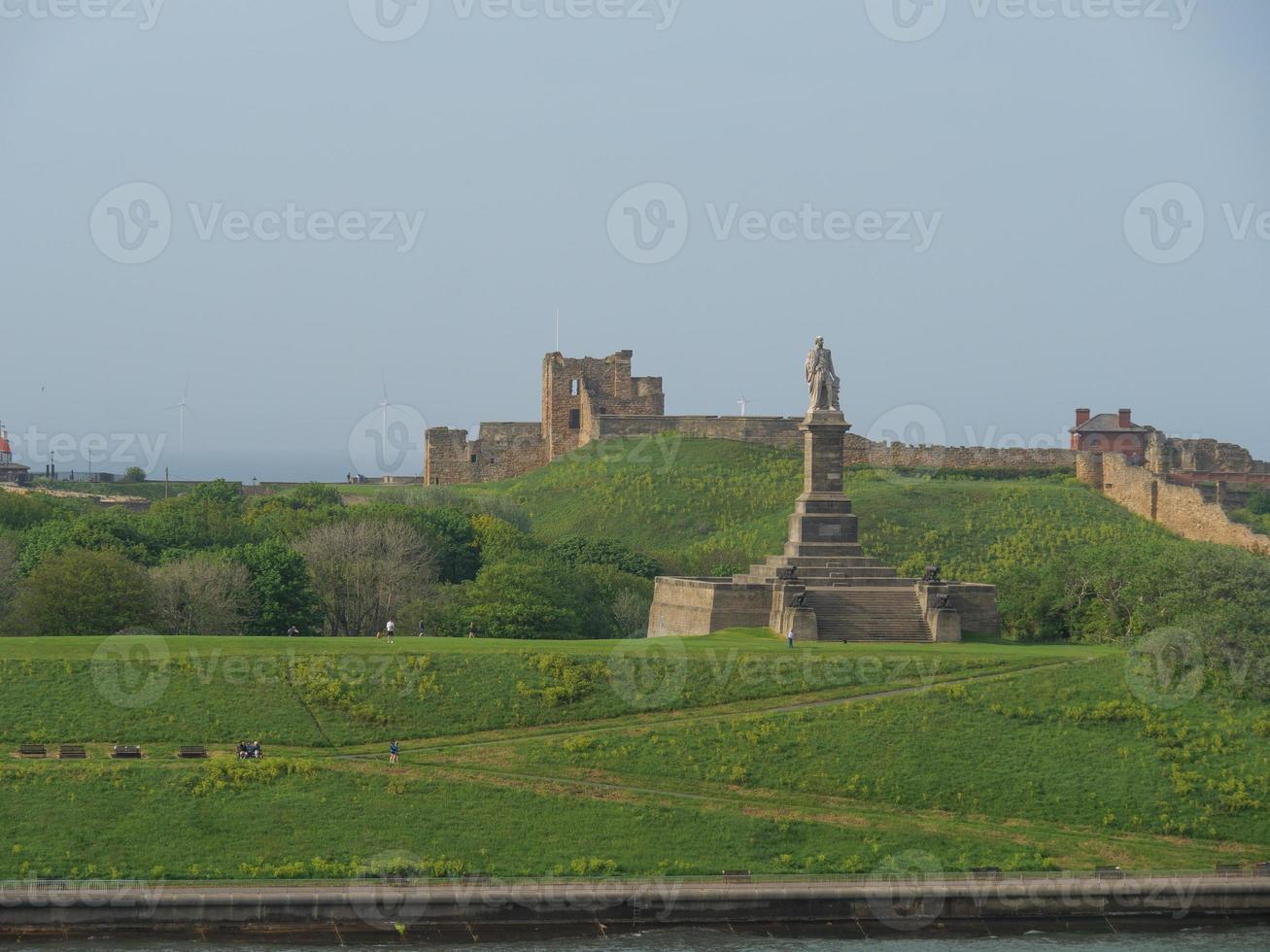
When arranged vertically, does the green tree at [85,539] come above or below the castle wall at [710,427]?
below

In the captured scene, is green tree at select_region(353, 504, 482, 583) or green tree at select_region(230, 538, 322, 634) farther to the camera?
green tree at select_region(353, 504, 482, 583)

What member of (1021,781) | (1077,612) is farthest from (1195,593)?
(1021,781)

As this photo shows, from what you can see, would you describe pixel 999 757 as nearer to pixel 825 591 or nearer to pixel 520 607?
pixel 825 591

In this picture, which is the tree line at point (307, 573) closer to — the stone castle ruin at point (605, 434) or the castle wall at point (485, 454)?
the stone castle ruin at point (605, 434)

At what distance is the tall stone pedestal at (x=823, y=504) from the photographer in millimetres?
59375

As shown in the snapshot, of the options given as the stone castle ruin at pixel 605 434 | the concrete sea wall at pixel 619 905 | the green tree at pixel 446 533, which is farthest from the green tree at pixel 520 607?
the stone castle ruin at pixel 605 434

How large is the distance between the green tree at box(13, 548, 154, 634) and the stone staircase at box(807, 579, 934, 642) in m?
19.5

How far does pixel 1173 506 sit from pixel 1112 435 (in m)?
20.1

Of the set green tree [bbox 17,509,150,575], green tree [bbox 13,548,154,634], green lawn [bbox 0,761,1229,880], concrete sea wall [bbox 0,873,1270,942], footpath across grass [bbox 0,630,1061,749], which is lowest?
concrete sea wall [bbox 0,873,1270,942]

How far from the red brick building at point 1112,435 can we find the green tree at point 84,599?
55614 mm

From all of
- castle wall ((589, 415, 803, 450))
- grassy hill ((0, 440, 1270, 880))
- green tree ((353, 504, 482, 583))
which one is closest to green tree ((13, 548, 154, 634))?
grassy hill ((0, 440, 1270, 880))

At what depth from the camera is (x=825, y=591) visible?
188 feet

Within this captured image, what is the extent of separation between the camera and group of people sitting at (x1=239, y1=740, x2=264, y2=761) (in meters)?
44.4

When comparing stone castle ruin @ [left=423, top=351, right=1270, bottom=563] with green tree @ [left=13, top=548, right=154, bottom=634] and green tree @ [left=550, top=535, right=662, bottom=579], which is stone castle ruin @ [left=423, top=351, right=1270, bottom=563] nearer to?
green tree @ [left=550, top=535, right=662, bottom=579]
